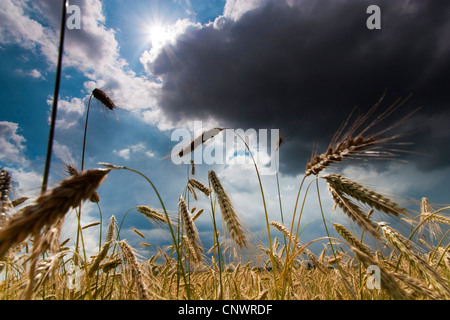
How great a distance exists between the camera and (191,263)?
10.1 ft

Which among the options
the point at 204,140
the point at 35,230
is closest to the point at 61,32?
the point at 35,230

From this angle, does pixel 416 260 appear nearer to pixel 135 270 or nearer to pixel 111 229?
pixel 135 270

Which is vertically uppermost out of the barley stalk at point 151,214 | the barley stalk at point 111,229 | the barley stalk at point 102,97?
the barley stalk at point 102,97

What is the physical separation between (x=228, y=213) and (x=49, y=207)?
1.74 m

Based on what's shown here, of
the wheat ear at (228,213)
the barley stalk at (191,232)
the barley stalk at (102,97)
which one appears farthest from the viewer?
the barley stalk at (102,97)

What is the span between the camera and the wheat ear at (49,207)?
4.12ft

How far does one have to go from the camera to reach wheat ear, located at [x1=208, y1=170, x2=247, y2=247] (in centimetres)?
257

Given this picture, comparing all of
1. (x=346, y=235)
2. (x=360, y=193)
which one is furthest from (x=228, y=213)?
(x=346, y=235)

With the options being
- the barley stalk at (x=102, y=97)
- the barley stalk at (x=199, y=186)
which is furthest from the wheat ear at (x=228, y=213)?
the barley stalk at (x=102, y=97)

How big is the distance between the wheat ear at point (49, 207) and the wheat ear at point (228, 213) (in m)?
1.41

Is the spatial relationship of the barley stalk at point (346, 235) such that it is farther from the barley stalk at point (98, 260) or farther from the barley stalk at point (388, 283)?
the barley stalk at point (98, 260)

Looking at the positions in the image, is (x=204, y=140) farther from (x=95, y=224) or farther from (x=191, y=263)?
(x=95, y=224)

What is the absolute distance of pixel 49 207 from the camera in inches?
55.2
